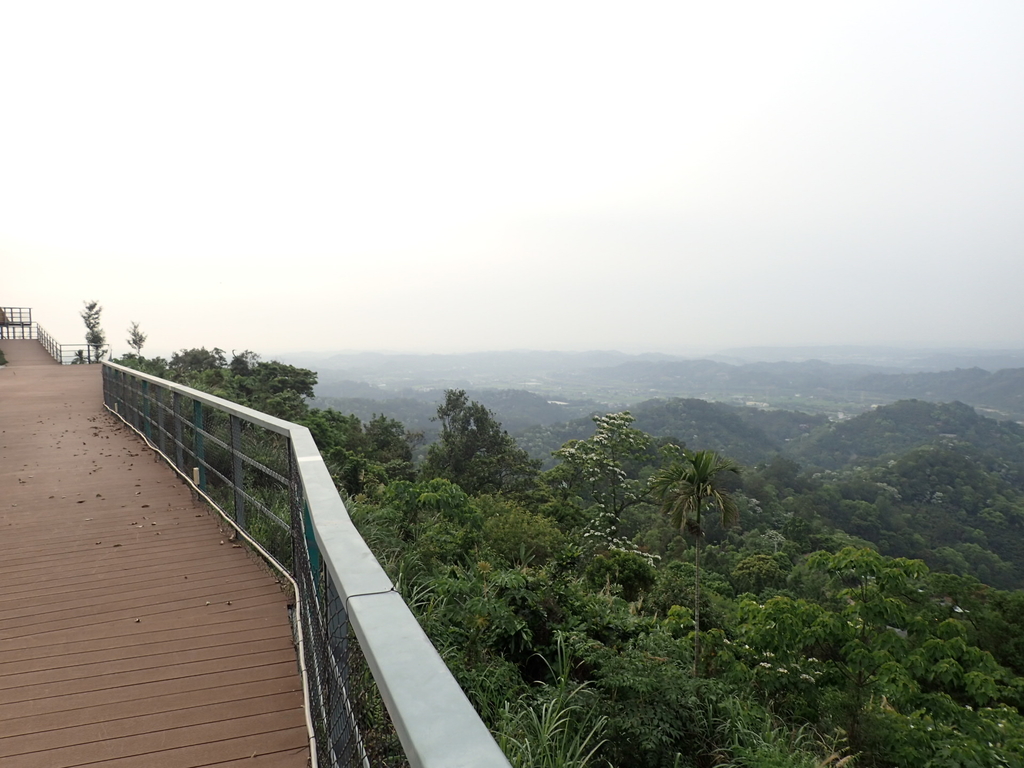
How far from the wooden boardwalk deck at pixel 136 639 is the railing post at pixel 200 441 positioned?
265 mm

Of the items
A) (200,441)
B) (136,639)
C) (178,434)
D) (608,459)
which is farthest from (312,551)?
(608,459)

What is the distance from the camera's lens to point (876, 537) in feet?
173

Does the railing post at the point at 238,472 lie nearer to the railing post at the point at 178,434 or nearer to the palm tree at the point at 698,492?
the railing post at the point at 178,434

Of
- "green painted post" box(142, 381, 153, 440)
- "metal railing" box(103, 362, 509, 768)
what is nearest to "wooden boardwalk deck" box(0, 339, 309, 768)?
"metal railing" box(103, 362, 509, 768)

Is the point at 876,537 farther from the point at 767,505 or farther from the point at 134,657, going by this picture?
the point at 134,657

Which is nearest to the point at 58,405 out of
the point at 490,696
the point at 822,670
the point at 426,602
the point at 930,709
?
the point at 426,602

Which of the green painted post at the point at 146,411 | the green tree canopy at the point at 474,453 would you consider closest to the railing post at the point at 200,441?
the green painted post at the point at 146,411

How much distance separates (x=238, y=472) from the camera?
Answer: 400 cm

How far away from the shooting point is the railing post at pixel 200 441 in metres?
4.88

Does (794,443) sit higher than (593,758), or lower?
lower

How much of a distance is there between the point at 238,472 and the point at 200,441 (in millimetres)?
1264

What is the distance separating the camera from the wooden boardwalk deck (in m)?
2.23

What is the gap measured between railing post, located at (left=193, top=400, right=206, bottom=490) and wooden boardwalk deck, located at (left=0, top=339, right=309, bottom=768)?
27cm

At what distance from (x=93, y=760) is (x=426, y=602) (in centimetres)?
227
